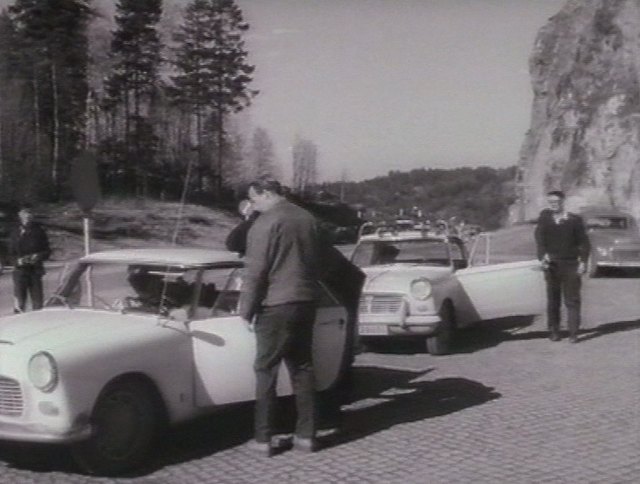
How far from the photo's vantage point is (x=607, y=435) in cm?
676

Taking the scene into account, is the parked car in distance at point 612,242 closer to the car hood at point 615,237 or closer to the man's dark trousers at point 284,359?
the car hood at point 615,237

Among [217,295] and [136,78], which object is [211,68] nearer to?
[136,78]

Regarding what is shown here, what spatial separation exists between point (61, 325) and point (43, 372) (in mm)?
609

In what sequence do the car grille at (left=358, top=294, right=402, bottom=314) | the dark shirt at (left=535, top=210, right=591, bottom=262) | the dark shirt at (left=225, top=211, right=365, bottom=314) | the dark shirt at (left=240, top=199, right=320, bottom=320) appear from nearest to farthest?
the dark shirt at (left=240, top=199, right=320, bottom=320) < the dark shirt at (left=225, top=211, right=365, bottom=314) < the car grille at (left=358, top=294, right=402, bottom=314) < the dark shirt at (left=535, top=210, right=591, bottom=262)

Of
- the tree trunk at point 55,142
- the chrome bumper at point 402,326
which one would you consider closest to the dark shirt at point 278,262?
the chrome bumper at point 402,326

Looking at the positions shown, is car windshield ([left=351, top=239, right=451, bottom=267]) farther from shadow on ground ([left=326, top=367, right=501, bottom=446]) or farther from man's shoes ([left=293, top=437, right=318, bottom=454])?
man's shoes ([left=293, top=437, right=318, bottom=454])

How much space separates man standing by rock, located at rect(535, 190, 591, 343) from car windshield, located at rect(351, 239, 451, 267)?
45.5 inches

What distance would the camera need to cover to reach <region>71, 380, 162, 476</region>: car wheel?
5.66 meters

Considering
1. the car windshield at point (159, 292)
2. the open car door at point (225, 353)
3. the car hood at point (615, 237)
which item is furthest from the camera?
the car hood at point (615, 237)

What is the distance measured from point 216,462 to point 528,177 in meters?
54.1

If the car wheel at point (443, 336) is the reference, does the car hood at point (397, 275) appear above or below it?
above

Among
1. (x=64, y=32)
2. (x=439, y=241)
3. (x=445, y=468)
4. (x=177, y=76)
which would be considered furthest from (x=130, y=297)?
(x=64, y=32)

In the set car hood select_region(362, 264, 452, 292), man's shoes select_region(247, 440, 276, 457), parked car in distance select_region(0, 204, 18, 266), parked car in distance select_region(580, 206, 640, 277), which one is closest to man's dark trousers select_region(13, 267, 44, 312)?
car hood select_region(362, 264, 452, 292)

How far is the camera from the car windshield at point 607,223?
24.3 metres
